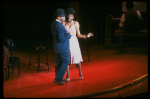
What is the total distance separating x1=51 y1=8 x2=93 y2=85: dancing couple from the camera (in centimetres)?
452

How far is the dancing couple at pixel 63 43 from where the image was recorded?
4.52 m

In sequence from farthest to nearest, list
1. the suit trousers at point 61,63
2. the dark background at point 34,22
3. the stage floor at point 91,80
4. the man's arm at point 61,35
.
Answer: the dark background at point 34,22 < the suit trousers at point 61,63 < the man's arm at point 61,35 < the stage floor at point 91,80

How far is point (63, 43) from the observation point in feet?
15.1

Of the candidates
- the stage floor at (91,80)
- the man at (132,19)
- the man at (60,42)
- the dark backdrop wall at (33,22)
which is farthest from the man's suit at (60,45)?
the dark backdrop wall at (33,22)

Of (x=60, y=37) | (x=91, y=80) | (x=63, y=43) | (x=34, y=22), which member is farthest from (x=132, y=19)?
(x=34, y=22)

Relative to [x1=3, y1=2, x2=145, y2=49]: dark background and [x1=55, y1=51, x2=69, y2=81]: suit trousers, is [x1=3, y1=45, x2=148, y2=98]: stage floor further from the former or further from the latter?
[x1=3, y1=2, x2=145, y2=49]: dark background

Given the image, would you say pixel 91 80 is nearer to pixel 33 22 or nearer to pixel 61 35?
pixel 61 35

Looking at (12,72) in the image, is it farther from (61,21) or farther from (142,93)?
(142,93)

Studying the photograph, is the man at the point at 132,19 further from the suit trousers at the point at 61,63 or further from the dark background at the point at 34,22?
the suit trousers at the point at 61,63

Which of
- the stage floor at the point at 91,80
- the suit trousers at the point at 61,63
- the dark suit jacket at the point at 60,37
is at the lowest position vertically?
the stage floor at the point at 91,80

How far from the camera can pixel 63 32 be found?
454 centimetres

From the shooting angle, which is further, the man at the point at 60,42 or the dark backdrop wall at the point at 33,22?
the dark backdrop wall at the point at 33,22

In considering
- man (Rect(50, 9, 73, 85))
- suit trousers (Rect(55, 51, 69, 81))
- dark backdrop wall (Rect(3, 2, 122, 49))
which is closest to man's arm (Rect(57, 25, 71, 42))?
man (Rect(50, 9, 73, 85))

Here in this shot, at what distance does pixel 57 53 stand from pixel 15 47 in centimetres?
498
